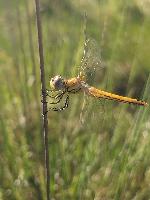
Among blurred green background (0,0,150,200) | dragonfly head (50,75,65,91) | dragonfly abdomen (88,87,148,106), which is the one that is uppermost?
dragonfly head (50,75,65,91)

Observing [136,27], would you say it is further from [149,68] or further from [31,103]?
[31,103]

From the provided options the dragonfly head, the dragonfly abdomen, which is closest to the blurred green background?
the dragonfly abdomen

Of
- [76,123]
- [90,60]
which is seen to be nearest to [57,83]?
[90,60]

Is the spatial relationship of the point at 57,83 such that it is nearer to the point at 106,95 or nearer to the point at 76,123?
the point at 106,95

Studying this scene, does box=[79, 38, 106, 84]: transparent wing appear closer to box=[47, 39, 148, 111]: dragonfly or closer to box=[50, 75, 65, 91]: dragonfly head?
box=[47, 39, 148, 111]: dragonfly

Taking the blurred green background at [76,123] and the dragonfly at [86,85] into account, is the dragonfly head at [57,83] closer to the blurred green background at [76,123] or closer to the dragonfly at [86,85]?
the dragonfly at [86,85]

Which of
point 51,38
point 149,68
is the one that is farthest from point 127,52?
point 51,38

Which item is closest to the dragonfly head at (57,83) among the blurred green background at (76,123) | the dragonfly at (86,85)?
the dragonfly at (86,85)
